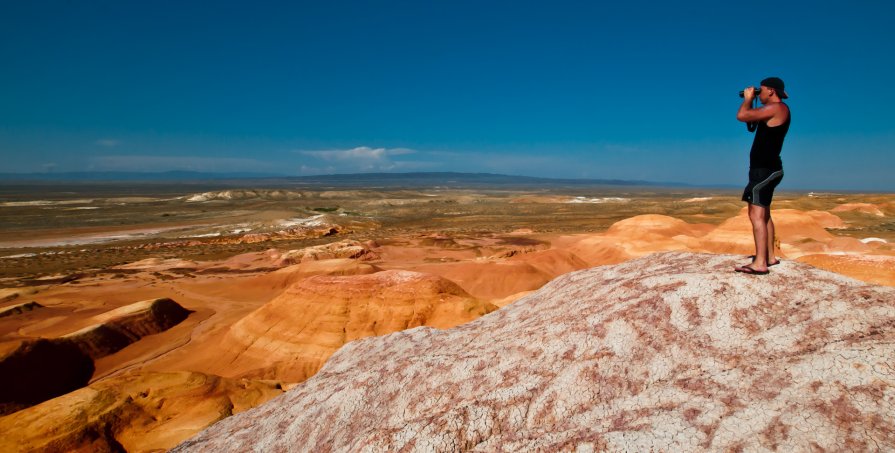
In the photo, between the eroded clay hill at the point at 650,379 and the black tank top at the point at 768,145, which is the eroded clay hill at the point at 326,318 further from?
the black tank top at the point at 768,145

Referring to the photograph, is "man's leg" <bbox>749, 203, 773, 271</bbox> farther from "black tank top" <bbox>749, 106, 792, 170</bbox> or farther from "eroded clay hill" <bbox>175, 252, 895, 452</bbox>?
"black tank top" <bbox>749, 106, 792, 170</bbox>

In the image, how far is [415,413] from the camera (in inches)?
220

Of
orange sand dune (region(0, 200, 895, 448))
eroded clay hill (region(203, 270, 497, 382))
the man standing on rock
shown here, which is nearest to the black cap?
the man standing on rock

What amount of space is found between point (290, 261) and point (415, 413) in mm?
41445

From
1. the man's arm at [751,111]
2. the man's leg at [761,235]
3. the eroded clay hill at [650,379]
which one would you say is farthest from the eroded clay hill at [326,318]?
the man's arm at [751,111]

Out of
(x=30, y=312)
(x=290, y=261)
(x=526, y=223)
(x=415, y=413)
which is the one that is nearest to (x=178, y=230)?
(x=290, y=261)

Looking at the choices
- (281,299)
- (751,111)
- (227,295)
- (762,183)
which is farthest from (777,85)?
(227,295)

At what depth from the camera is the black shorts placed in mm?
5297

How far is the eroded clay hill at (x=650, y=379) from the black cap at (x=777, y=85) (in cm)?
224

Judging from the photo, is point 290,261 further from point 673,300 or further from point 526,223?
point 526,223

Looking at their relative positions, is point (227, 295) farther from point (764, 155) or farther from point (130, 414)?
point (764, 155)

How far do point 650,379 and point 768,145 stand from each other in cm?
325

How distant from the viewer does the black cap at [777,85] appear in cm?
515

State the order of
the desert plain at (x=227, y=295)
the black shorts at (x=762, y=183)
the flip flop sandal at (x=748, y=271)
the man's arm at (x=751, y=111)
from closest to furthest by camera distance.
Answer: the man's arm at (x=751, y=111) < the black shorts at (x=762, y=183) < the flip flop sandal at (x=748, y=271) < the desert plain at (x=227, y=295)
